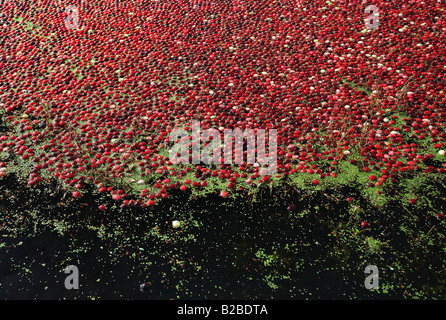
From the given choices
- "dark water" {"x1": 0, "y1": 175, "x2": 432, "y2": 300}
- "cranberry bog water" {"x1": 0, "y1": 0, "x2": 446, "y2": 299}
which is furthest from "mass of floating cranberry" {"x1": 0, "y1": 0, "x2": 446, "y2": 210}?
"dark water" {"x1": 0, "y1": 175, "x2": 432, "y2": 300}

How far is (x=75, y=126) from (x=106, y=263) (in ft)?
4.79

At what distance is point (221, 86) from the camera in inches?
136

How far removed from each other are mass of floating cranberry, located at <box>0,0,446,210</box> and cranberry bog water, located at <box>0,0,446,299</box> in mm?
20

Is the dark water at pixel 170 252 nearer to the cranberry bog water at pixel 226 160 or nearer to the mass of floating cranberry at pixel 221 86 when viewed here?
the cranberry bog water at pixel 226 160

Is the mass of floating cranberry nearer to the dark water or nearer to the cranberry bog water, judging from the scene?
the cranberry bog water

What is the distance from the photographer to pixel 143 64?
3.80 metres

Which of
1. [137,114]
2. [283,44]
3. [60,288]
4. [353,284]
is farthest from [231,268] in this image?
[283,44]

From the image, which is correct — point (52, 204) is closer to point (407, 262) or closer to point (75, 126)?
point (75, 126)

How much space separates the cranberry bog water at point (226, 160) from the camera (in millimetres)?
2086

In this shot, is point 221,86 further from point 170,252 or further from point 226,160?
point 170,252

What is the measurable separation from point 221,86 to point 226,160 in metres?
1.05

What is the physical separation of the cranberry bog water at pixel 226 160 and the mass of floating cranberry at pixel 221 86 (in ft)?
0.07

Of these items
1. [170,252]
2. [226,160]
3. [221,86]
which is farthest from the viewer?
[221,86]

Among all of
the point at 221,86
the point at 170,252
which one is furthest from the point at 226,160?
the point at 221,86
